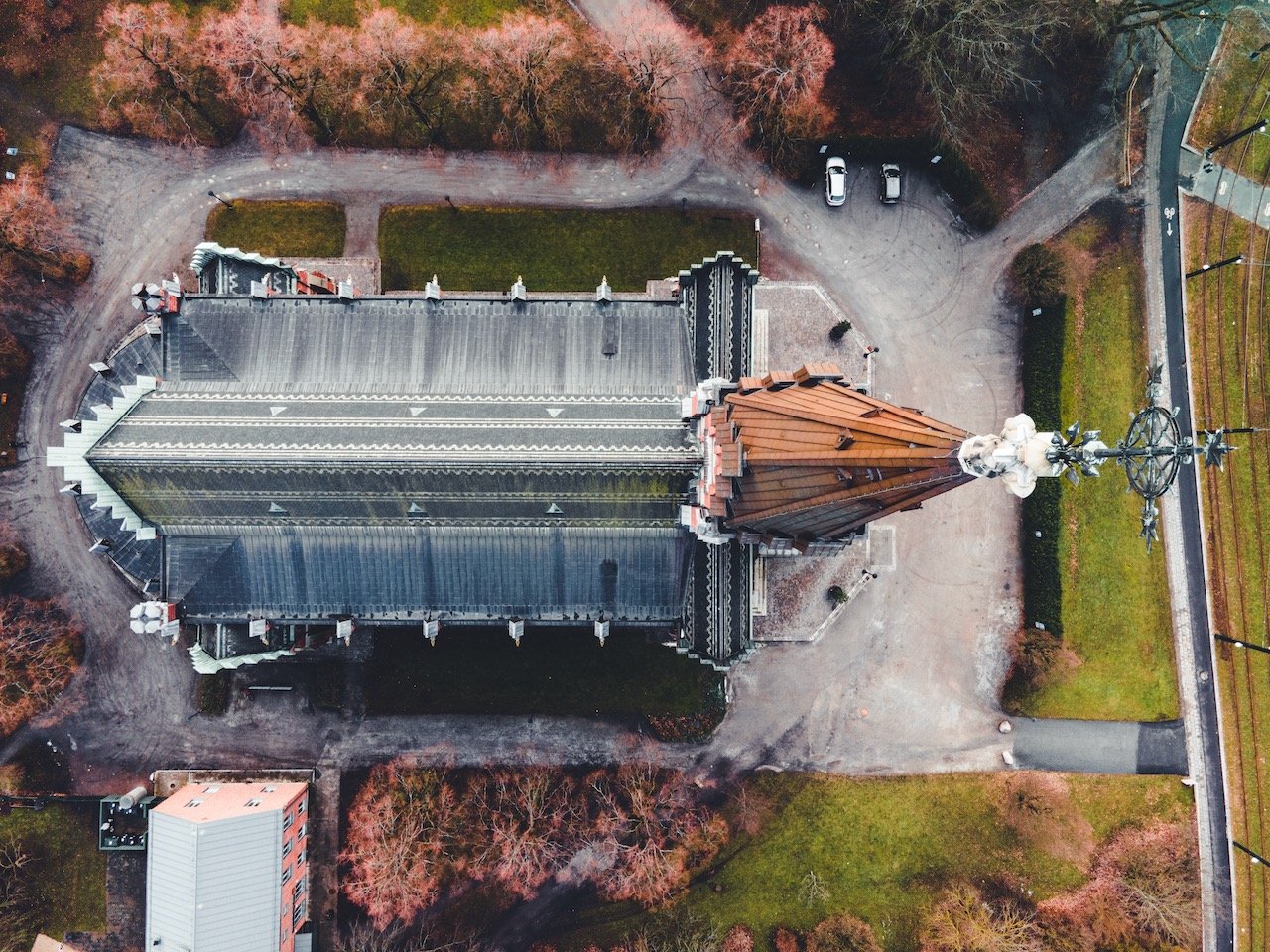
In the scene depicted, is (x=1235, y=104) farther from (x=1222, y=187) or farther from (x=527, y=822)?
(x=527, y=822)

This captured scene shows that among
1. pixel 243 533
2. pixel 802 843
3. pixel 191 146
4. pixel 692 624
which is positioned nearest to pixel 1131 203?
pixel 692 624

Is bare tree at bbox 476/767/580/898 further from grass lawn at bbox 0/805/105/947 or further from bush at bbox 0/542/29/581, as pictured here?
bush at bbox 0/542/29/581

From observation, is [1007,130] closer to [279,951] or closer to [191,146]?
[191,146]

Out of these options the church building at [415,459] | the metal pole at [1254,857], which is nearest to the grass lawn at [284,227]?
the church building at [415,459]

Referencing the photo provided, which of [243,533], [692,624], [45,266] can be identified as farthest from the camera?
[45,266]

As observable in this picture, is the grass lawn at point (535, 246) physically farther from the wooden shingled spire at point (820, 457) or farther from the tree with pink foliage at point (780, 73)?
the wooden shingled spire at point (820, 457)

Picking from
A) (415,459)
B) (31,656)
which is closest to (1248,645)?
(415,459)

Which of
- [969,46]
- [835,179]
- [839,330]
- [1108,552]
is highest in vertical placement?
[969,46]

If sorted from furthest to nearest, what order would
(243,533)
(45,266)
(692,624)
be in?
(45,266) < (692,624) < (243,533)

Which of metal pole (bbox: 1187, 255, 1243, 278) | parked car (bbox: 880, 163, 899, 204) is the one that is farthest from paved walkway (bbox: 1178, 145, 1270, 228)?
parked car (bbox: 880, 163, 899, 204)
